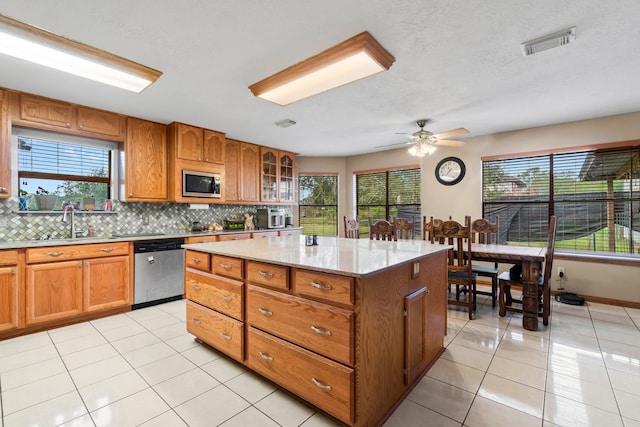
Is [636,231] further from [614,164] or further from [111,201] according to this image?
[111,201]

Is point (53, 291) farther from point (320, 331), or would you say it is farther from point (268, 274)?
point (320, 331)

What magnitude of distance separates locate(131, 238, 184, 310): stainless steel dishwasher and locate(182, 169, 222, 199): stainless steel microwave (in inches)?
28.9

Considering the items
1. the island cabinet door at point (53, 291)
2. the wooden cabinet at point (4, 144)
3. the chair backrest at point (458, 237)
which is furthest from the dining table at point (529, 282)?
the wooden cabinet at point (4, 144)

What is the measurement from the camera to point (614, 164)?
3.79 m

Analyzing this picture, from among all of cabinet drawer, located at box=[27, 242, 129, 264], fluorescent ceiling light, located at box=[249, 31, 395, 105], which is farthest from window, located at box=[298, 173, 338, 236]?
cabinet drawer, located at box=[27, 242, 129, 264]

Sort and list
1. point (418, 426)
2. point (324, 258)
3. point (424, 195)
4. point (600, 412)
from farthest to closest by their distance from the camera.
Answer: point (424, 195)
point (324, 258)
point (600, 412)
point (418, 426)

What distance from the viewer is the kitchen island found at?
146 centimetres

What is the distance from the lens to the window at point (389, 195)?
5570mm

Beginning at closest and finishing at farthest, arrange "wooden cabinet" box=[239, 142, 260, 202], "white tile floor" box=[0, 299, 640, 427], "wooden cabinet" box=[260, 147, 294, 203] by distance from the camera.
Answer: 1. "white tile floor" box=[0, 299, 640, 427]
2. "wooden cabinet" box=[239, 142, 260, 202]
3. "wooden cabinet" box=[260, 147, 294, 203]

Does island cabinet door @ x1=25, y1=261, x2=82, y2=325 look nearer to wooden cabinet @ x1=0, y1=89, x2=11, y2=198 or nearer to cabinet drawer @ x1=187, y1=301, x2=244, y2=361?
wooden cabinet @ x1=0, y1=89, x2=11, y2=198

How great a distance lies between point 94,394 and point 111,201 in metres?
2.66

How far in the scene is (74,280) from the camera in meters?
3.04

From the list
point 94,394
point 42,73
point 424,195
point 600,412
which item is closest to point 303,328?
point 94,394

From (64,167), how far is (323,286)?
3.86m
